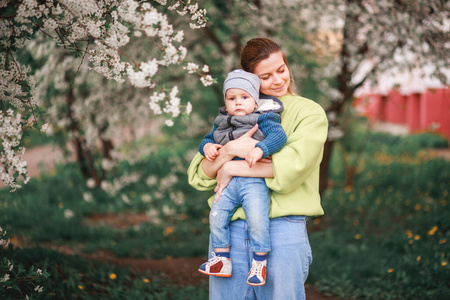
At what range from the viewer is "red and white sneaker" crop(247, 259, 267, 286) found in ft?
6.58

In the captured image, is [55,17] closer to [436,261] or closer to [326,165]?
[436,261]

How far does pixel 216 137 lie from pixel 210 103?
20.1 feet

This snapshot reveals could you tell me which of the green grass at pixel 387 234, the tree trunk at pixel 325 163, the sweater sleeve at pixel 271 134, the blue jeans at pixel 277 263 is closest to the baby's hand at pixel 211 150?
the sweater sleeve at pixel 271 134

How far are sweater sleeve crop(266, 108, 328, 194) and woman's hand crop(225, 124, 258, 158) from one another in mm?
147

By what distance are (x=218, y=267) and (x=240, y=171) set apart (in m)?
0.50

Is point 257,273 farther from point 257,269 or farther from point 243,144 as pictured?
point 243,144

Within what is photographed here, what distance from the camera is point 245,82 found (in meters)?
2.14

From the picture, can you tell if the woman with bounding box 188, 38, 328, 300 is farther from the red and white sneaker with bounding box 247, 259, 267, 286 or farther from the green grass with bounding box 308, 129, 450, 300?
the green grass with bounding box 308, 129, 450, 300

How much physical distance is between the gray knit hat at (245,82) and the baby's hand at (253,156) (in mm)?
322

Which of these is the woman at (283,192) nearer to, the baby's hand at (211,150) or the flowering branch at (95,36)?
the baby's hand at (211,150)

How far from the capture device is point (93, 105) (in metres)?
6.52

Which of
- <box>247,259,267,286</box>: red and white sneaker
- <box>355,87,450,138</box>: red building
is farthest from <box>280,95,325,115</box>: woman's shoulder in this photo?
<box>355,87,450,138</box>: red building

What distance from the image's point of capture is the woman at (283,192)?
79.4 inches

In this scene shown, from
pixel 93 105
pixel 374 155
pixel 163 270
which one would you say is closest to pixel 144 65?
pixel 163 270
